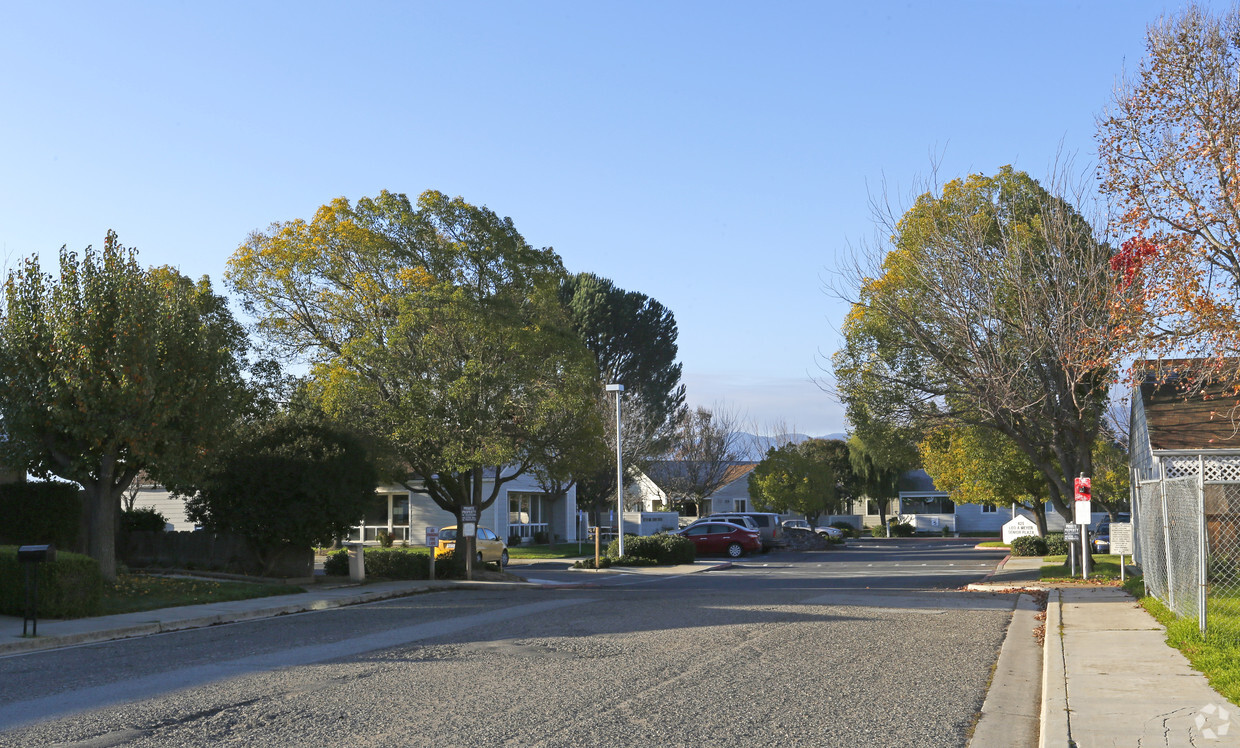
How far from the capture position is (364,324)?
89.0ft

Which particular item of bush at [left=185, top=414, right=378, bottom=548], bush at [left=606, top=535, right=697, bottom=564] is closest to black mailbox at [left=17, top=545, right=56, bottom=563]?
bush at [left=185, top=414, right=378, bottom=548]

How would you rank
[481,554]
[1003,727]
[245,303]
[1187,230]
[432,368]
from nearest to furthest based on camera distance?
[1003,727] < [1187,230] < [432,368] < [245,303] < [481,554]

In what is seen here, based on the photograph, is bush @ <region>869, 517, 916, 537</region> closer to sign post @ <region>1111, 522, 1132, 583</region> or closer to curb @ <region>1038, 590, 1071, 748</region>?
sign post @ <region>1111, 522, 1132, 583</region>

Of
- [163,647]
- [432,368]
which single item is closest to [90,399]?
[163,647]

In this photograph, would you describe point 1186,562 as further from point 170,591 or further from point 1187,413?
point 170,591

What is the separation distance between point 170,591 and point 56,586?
442cm

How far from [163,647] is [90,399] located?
707cm

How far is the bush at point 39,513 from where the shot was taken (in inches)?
869

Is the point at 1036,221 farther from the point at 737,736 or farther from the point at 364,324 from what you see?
the point at 737,736

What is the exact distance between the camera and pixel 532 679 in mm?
10258

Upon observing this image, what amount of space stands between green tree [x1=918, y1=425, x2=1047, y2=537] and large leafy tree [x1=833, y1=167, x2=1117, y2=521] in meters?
5.90

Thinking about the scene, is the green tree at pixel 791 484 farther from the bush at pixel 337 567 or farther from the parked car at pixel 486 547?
the bush at pixel 337 567

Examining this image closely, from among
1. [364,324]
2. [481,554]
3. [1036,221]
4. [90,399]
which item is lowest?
[481,554]

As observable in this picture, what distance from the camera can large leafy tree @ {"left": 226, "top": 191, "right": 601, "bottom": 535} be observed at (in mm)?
25578
